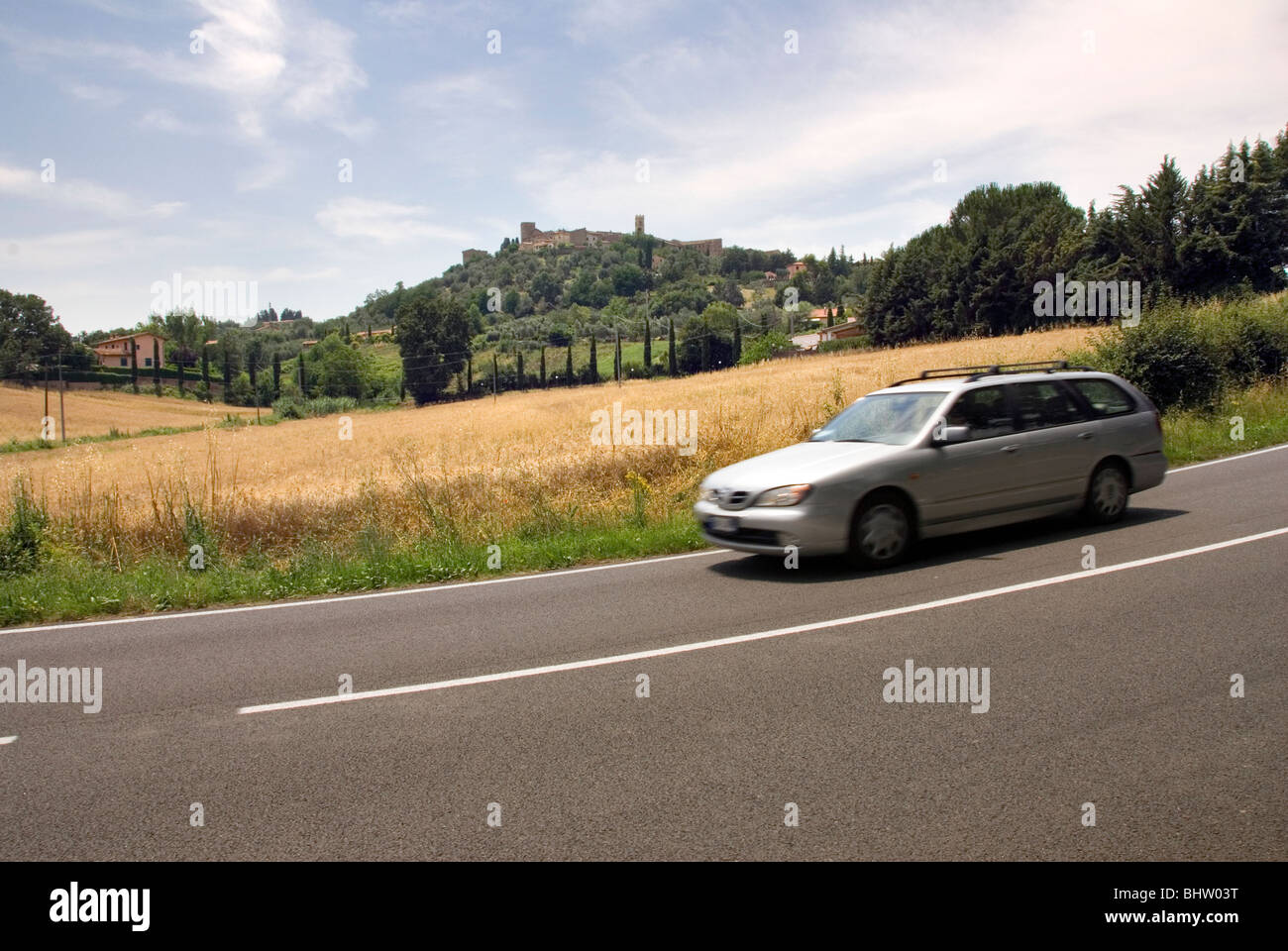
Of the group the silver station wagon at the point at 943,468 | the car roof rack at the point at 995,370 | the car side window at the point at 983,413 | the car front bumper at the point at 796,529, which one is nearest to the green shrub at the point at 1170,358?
the car roof rack at the point at 995,370

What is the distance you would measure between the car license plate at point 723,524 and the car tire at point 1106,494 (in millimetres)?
4001

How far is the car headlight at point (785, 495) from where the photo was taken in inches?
333

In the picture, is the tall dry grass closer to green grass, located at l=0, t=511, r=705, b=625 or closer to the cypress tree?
the cypress tree

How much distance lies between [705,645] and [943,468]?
12.2 feet

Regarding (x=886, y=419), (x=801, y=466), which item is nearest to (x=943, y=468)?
(x=886, y=419)

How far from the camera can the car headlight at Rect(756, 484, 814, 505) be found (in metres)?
8.47

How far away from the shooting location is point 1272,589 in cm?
700

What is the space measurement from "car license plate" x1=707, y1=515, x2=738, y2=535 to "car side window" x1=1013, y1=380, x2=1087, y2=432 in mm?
3304

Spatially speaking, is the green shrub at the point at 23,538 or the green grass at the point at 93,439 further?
the green grass at the point at 93,439

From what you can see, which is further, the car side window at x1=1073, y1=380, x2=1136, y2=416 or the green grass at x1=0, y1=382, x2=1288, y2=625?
the car side window at x1=1073, y1=380, x2=1136, y2=416

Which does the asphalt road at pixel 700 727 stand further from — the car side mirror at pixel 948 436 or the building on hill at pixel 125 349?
the building on hill at pixel 125 349

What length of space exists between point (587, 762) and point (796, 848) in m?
1.27

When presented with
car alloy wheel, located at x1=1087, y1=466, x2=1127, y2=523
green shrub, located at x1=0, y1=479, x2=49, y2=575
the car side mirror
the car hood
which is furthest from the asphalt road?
green shrub, located at x1=0, y1=479, x2=49, y2=575
